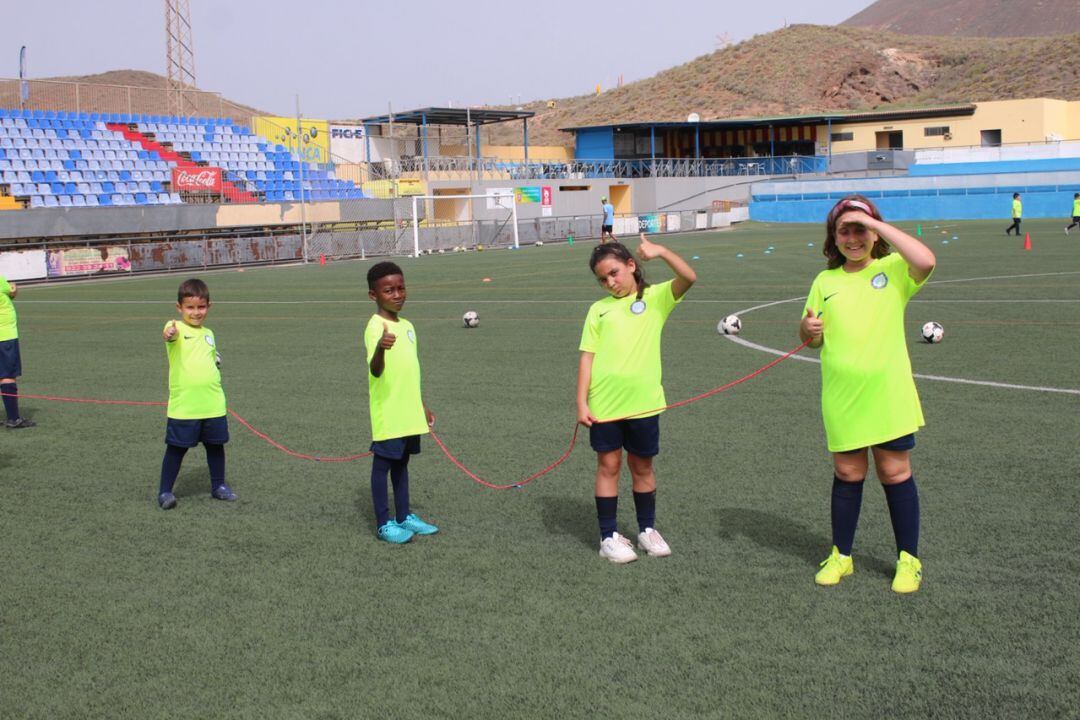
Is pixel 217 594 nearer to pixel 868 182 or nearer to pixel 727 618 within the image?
pixel 727 618

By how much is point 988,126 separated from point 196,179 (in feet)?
190

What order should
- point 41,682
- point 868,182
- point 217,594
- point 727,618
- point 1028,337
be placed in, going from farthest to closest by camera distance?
point 868,182 < point 1028,337 < point 217,594 < point 727,618 < point 41,682

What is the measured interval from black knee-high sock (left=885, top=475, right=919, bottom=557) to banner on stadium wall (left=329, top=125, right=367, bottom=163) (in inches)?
2144

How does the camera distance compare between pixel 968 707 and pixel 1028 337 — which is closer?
pixel 968 707

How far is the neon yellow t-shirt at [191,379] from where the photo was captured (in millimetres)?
7180

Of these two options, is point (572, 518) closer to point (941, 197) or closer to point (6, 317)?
point (6, 317)

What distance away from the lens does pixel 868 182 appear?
6203 cm

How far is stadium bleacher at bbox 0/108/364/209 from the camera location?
119 feet

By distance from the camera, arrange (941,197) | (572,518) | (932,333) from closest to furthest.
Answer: (572,518) → (932,333) → (941,197)

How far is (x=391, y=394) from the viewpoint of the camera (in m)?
6.15

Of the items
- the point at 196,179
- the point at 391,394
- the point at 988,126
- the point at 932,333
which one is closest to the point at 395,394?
the point at 391,394

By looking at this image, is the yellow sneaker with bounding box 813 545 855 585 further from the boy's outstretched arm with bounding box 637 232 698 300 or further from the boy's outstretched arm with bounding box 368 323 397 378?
the boy's outstretched arm with bounding box 368 323 397 378

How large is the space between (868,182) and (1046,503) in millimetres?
59093

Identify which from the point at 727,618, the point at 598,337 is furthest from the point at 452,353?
the point at 727,618
